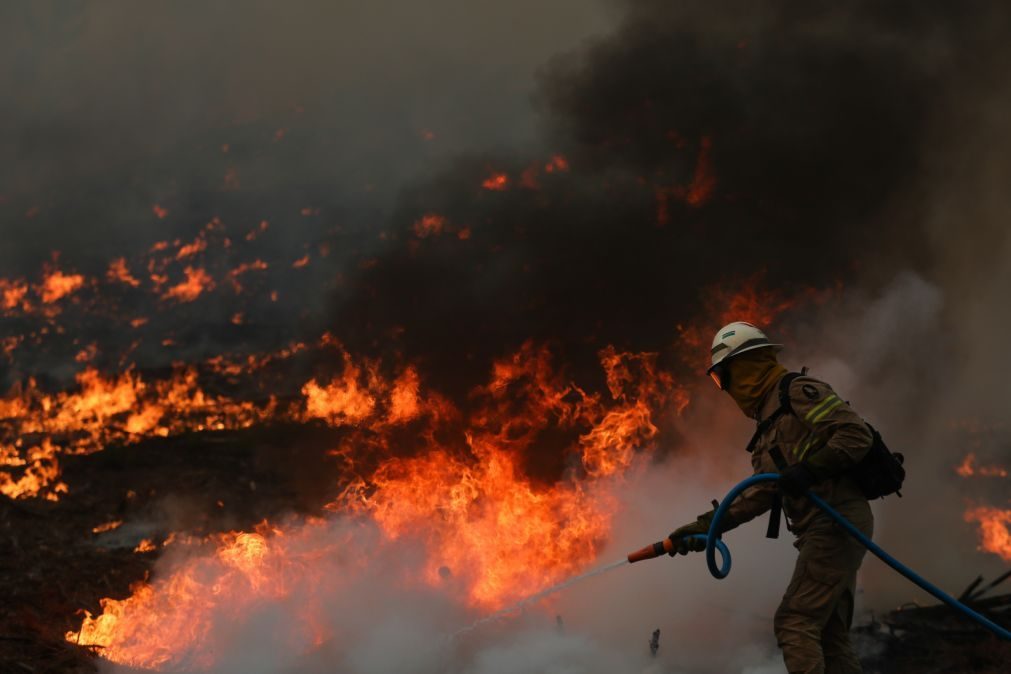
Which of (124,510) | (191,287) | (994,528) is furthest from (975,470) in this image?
(191,287)

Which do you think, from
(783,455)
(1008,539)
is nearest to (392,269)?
(783,455)

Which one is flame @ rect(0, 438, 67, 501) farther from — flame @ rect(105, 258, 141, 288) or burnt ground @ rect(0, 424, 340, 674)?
flame @ rect(105, 258, 141, 288)

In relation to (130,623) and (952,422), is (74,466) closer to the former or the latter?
(130,623)

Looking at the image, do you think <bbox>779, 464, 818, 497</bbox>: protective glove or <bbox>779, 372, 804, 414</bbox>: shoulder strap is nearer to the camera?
<bbox>779, 464, 818, 497</bbox>: protective glove

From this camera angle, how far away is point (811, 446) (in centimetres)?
378

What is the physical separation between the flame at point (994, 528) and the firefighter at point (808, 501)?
688cm

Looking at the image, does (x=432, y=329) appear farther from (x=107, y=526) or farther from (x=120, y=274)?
(x=120, y=274)

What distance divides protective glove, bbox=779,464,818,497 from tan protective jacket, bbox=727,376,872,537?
0.14ft

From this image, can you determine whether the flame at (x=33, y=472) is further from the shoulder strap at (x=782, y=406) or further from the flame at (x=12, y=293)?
the shoulder strap at (x=782, y=406)

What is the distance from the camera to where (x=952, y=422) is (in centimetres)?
1038

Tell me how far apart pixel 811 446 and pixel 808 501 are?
352 mm

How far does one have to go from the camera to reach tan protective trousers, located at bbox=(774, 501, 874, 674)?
3.73 metres

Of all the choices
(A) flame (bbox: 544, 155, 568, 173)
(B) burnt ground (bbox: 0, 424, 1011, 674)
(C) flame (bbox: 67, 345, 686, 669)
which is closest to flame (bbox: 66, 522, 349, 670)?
(C) flame (bbox: 67, 345, 686, 669)

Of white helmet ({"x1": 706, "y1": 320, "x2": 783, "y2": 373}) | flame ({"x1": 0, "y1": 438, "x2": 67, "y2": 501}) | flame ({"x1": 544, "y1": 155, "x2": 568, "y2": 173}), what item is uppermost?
flame ({"x1": 544, "y1": 155, "x2": 568, "y2": 173})
